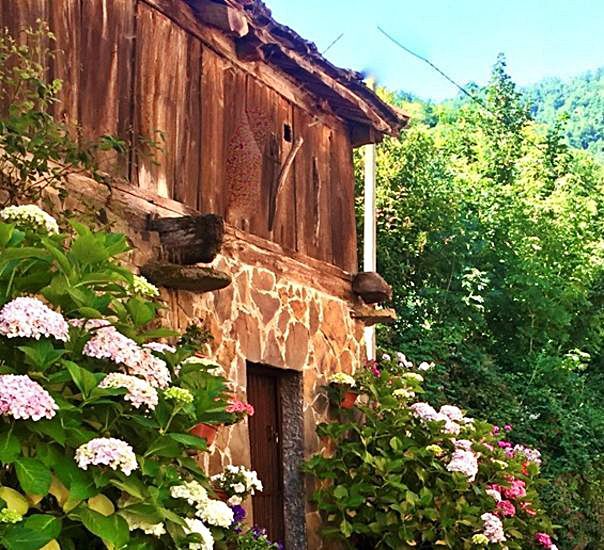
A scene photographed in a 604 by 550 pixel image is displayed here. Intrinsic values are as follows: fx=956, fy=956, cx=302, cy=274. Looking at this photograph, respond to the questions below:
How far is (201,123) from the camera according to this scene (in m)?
6.72

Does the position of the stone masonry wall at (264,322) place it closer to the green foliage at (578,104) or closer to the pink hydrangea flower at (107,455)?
the pink hydrangea flower at (107,455)

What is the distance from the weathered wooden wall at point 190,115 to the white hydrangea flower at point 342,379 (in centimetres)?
105

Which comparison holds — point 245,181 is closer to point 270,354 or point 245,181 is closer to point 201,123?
point 201,123

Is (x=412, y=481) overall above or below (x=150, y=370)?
below

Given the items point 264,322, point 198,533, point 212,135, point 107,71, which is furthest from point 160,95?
point 198,533

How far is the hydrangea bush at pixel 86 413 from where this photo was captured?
3.08m

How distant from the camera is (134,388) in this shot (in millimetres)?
3410

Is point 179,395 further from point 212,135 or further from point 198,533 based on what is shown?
point 212,135

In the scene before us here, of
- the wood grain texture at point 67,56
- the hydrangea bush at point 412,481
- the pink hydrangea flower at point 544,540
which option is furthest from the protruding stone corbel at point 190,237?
the pink hydrangea flower at point 544,540

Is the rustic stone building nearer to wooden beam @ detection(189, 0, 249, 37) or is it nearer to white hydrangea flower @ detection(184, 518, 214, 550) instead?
wooden beam @ detection(189, 0, 249, 37)

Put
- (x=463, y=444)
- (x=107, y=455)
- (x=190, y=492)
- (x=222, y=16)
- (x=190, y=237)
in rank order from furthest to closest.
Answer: (x=463, y=444) < (x=222, y=16) < (x=190, y=237) < (x=190, y=492) < (x=107, y=455)

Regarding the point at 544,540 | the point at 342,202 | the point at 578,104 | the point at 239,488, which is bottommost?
the point at 544,540

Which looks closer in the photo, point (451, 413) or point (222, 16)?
point (222, 16)

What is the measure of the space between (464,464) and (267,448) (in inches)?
60.1
